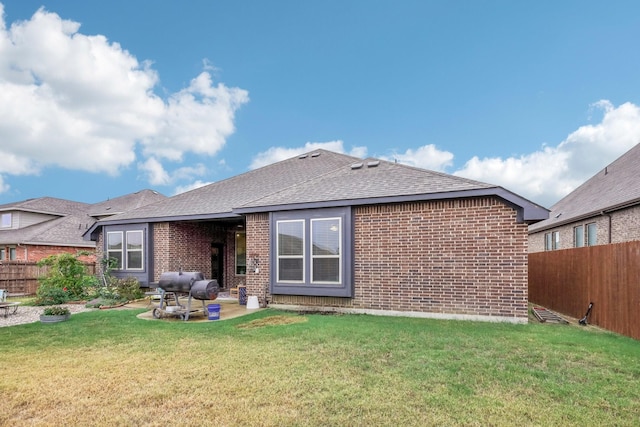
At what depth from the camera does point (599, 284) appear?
8.31 meters

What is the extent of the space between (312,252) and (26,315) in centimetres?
816

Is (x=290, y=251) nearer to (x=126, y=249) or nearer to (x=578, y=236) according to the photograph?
(x=126, y=249)

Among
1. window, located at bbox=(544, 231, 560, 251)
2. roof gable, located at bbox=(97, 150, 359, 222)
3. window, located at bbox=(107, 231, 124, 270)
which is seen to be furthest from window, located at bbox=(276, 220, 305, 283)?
window, located at bbox=(544, 231, 560, 251)

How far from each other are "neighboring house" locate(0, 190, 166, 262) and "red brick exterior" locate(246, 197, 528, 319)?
1943cm

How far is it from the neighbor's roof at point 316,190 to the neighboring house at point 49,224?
10.8 metres

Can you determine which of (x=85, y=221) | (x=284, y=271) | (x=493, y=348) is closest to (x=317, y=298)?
(x=284, y=271)

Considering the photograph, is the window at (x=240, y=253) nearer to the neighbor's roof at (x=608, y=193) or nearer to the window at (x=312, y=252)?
the window at (x=312, y=252)

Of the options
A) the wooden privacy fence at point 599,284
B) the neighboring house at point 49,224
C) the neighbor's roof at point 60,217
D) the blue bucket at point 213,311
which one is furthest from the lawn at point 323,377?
the neighbor's roof at point 60,217

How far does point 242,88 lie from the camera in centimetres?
1891

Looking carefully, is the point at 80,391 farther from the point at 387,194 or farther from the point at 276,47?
the point at 276,47

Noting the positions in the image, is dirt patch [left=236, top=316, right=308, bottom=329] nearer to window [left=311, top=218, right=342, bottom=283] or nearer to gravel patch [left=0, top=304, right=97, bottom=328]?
window [left=311, top=218, right=342, bottom=283]

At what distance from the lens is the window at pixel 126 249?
13.8 m

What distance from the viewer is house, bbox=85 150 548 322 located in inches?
317

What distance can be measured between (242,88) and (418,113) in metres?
9.93
